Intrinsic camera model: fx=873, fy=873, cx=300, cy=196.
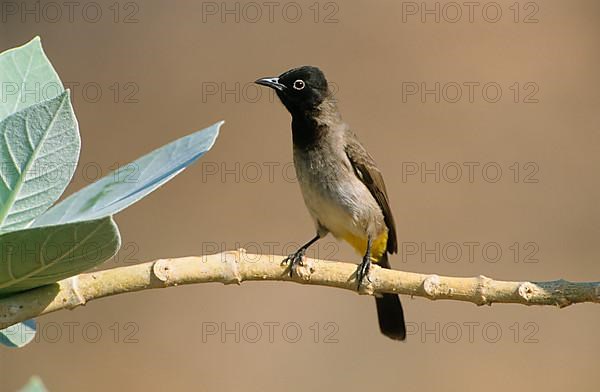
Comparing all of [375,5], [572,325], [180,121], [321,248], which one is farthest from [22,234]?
[375,5]

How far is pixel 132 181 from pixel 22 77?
0.09 metres

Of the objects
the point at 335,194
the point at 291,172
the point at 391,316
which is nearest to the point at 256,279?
the point at 335,194

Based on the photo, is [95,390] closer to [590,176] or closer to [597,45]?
[590,176]

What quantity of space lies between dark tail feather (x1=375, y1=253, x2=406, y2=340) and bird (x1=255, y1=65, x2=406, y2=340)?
7.9 inches

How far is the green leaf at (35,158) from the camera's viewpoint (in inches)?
16.5

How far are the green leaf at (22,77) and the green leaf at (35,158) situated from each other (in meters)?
0.05

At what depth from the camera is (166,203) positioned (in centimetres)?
384

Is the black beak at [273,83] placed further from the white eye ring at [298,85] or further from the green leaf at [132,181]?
the green leaf at [132,181]

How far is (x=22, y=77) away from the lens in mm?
477

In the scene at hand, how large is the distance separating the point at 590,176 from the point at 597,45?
67 centimetres

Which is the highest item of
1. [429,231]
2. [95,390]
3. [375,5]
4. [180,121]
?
[375,5]

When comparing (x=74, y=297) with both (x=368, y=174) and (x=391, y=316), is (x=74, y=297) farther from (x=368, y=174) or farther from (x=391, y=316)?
(x=391, y=316)

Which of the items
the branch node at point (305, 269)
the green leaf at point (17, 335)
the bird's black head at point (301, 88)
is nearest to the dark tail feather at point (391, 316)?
the bird's black head at point (301, 88)

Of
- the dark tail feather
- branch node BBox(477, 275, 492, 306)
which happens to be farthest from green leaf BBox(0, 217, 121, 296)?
the dark tail feather
